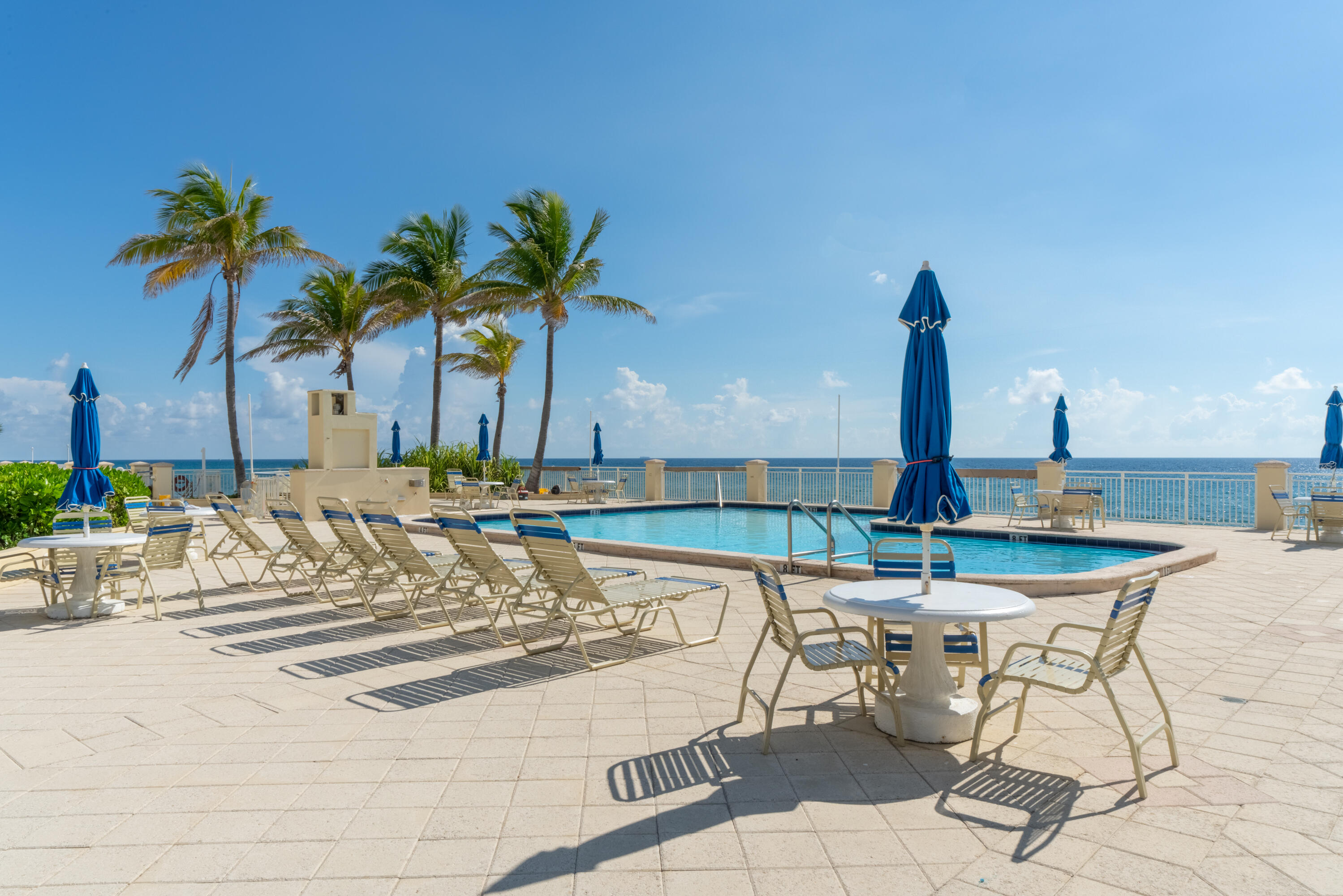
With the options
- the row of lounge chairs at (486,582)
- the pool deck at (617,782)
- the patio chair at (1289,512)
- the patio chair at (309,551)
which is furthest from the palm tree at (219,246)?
the patio chair at (1289,512)

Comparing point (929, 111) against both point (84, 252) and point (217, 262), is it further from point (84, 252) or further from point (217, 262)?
point (84, 252)

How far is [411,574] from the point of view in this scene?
5.96 m

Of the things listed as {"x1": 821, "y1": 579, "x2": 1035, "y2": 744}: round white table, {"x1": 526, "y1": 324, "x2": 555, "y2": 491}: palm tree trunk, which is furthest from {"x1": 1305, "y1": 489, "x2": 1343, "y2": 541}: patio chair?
{"x1": 526, "y1": 324, "x2": 555, "y2": 491}: palm tree trunk

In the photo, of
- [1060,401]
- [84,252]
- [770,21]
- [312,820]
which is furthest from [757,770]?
[84,252]

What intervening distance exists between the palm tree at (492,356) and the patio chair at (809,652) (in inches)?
760

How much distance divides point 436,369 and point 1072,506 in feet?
54.4

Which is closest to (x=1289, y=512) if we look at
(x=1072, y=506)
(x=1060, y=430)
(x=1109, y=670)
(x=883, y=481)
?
(x=1072, y=506)

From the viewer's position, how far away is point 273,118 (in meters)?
17.7

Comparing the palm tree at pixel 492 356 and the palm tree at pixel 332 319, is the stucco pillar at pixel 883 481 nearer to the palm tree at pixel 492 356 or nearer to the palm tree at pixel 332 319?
Result: the palm tree at pixel 492 356

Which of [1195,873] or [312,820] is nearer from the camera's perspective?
[1195,873]

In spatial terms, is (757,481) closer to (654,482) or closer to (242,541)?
(654,482)

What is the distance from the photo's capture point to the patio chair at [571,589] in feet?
15.1

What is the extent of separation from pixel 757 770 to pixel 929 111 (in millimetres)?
11553

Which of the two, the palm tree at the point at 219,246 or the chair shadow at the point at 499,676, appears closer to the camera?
the chair shadow at the point at 499,676
